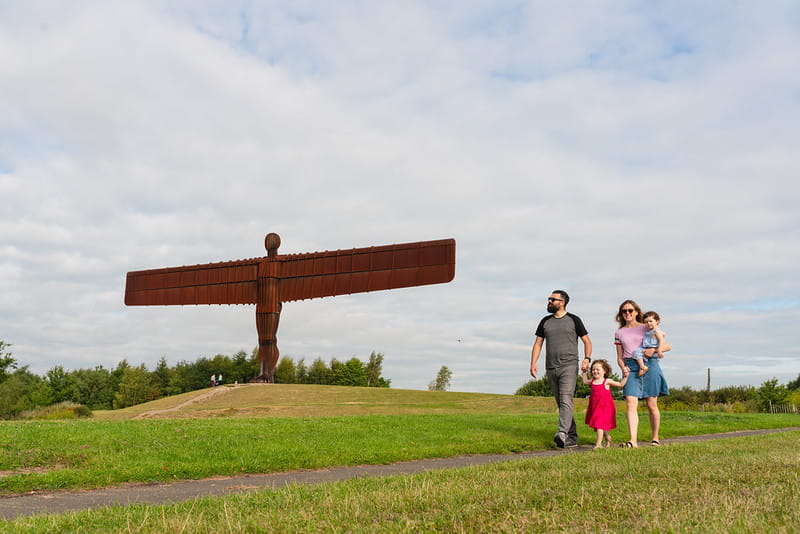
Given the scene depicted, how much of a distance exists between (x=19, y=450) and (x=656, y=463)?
9038 mm

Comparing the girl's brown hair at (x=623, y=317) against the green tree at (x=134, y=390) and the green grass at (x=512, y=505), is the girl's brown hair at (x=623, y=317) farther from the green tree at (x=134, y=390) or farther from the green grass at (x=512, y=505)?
the green tree at (x=134, y=390)

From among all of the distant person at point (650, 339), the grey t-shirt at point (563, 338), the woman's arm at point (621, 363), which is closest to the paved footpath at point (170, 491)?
the grey t-shirt at point (563, 338)

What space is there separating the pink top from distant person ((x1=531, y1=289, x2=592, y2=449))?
554 millimetres

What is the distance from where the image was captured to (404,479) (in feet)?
19.5

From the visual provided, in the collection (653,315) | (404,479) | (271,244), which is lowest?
(404,479)

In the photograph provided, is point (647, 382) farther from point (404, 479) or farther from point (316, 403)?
point (316, 403)

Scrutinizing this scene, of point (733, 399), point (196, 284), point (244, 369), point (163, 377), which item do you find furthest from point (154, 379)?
point (733, 399)

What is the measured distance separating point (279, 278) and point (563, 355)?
20673mm

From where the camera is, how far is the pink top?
10.5 m

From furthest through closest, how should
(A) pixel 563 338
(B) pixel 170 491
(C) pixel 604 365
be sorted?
(C) pixel 604 365 < (A) pixel 563 338 < (B) pixel 170 491

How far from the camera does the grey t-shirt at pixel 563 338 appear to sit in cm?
1071

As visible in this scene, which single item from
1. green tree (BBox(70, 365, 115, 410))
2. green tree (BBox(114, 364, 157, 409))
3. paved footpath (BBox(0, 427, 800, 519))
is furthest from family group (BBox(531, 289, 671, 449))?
green tree (BBox(70, 365, 115, 410))

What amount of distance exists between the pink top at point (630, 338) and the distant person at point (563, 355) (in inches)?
21.8

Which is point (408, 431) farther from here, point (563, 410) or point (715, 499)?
point (715, 499)
